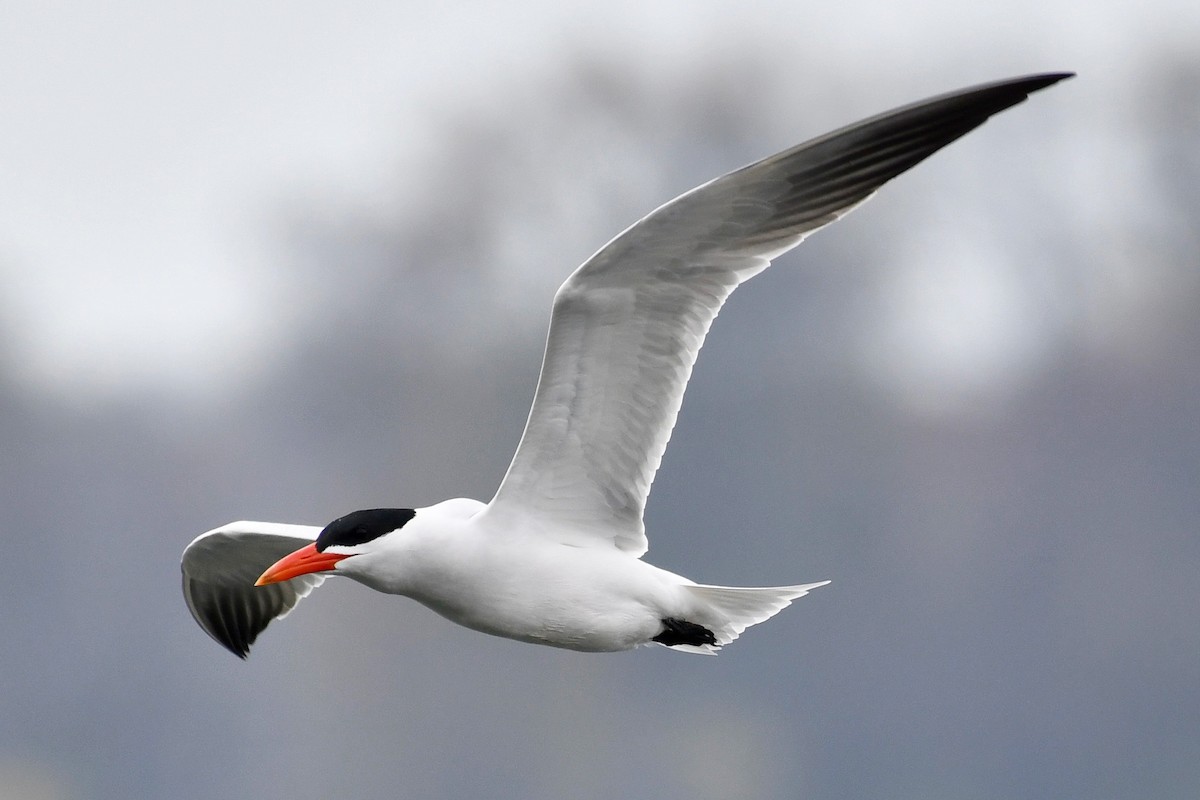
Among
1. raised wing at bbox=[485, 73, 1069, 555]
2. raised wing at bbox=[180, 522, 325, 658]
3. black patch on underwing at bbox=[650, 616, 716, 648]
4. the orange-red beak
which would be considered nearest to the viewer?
raised wing at bbox=[485, 73, 1069, 555]

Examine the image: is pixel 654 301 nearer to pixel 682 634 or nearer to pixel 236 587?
pixel 682 634

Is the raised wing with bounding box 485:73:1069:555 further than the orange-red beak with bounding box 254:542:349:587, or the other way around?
the orange-red beak with bounding box 254:542:349:587

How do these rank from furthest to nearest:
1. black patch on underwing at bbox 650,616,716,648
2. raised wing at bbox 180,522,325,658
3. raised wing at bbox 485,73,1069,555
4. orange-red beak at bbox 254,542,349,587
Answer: raised wing at bbox 180,522,325,658
black patch on underwing at bbox 650,616,716,648
orange-red beak at bbox 254,542,349,587
raised wing at bbox 485,73,1069,555

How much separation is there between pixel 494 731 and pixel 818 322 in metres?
10.5

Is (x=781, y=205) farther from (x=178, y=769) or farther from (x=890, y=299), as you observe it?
(x=890, y=299)

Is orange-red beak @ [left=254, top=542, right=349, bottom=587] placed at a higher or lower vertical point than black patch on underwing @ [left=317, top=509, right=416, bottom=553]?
lower

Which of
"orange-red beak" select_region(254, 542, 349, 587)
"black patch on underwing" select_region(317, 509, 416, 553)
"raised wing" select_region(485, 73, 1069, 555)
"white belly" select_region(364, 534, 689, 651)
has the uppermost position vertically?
"raised wing" select_region(485, 73, 1069, 555)

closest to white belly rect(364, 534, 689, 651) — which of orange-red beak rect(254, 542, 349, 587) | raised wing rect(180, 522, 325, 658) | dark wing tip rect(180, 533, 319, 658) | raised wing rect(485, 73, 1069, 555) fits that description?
raised wing rect(485, 73, 1069, 555)

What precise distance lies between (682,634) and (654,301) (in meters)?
1.34

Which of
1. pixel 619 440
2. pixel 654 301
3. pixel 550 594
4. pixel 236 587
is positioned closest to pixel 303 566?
pixel 550 594

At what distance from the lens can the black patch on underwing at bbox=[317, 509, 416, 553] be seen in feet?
23.4

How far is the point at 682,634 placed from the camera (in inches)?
293

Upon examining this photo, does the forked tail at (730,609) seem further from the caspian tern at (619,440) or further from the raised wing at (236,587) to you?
the raised wing at (236,587)

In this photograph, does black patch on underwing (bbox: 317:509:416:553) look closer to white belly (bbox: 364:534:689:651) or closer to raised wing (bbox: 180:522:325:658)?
white belly (bbox: 364:534:689:651)
